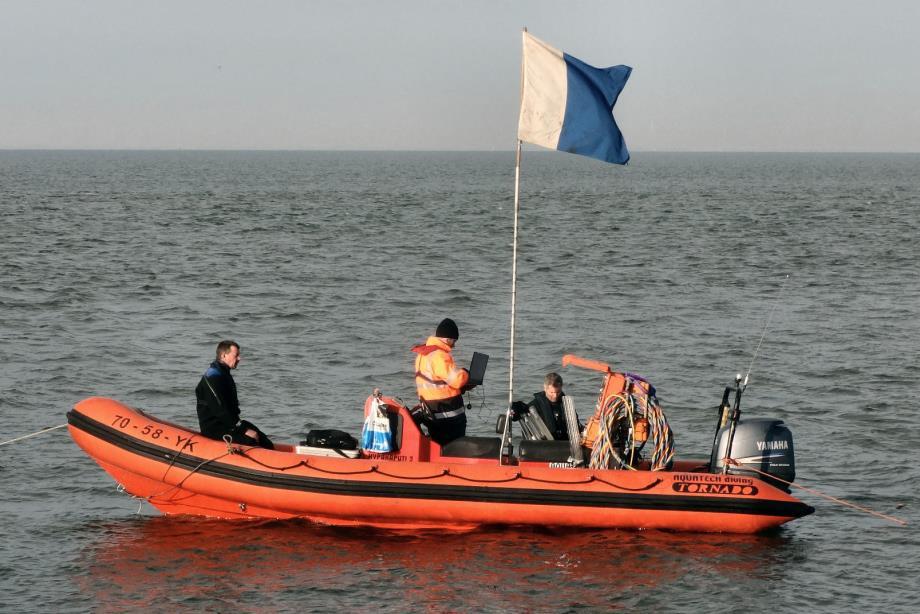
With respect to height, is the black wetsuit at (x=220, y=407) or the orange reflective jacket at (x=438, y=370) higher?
the orange reflective jacket at (x=438, y=370)

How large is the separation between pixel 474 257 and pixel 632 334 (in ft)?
42.8

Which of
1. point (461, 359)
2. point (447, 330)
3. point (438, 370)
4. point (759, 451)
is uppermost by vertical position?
point (447, 330)

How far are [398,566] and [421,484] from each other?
769mm

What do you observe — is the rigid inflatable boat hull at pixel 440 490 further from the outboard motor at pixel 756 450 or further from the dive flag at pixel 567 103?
the dive flag at pixel 567 103

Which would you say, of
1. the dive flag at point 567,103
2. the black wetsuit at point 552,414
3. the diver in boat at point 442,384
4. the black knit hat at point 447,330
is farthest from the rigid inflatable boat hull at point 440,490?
the dive flag at point 567,103

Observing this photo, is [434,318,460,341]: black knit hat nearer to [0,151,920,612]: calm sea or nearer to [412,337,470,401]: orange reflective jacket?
[412,337,470,401]: orange reflective jacket

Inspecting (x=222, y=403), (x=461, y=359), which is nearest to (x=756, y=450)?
(x=222, y=403)

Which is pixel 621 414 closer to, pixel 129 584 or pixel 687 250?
pixel 129 584

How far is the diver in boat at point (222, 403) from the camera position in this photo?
10688 mm

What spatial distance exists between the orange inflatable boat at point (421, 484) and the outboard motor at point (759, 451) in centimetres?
2

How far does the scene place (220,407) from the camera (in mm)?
10781

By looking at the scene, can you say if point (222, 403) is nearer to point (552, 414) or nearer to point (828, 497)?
point (552, 414)

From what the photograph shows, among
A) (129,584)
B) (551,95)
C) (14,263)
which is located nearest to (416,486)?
(129,584)

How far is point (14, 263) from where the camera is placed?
30.3 m
